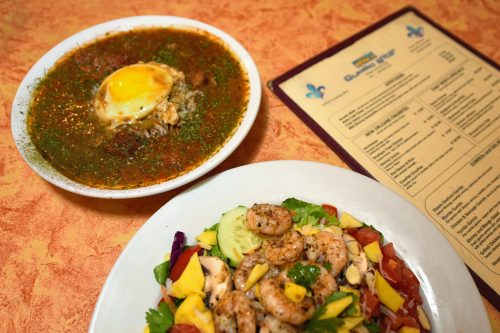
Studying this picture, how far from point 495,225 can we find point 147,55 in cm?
208

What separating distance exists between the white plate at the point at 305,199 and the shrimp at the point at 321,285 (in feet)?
1.20

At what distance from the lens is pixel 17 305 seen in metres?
1.80

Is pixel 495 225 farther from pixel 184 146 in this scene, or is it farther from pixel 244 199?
pixel 184 146

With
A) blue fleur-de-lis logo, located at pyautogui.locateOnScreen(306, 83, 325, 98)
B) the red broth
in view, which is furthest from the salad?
blue fleur-de-lis logo, located at pyautogui.locateOnScreen(306, 83, 325, 98)

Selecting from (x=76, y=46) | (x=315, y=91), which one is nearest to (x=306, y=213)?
(x=315, y=91)

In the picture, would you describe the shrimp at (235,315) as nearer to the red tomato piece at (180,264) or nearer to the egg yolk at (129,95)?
the red tomato piece at (180,264)

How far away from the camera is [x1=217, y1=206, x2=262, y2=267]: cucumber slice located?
1678mm

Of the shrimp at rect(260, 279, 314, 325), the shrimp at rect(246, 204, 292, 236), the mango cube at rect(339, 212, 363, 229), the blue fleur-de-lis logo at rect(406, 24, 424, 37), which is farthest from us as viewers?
the blue fleur-de-lis logo at rect(406, 24, 424, 37)

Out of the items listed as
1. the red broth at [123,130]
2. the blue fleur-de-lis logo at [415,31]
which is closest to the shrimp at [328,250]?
the red broth at [123,130]

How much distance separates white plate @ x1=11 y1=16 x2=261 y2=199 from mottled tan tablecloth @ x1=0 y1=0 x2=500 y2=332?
300 millimetres

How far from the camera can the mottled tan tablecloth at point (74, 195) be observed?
6.04 ft

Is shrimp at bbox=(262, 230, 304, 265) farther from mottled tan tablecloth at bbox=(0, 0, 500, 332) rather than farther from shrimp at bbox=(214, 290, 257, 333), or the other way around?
mottled tan tablecloth at bbox=(0, 0, 500, 332)

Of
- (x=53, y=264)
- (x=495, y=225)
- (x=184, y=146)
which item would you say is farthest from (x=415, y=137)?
(x=53, y=264)

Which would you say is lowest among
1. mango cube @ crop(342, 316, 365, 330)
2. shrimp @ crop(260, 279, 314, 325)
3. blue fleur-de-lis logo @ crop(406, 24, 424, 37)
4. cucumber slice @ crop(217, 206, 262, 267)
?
cucumber slice @ crop(217, 206, 262, 267)
